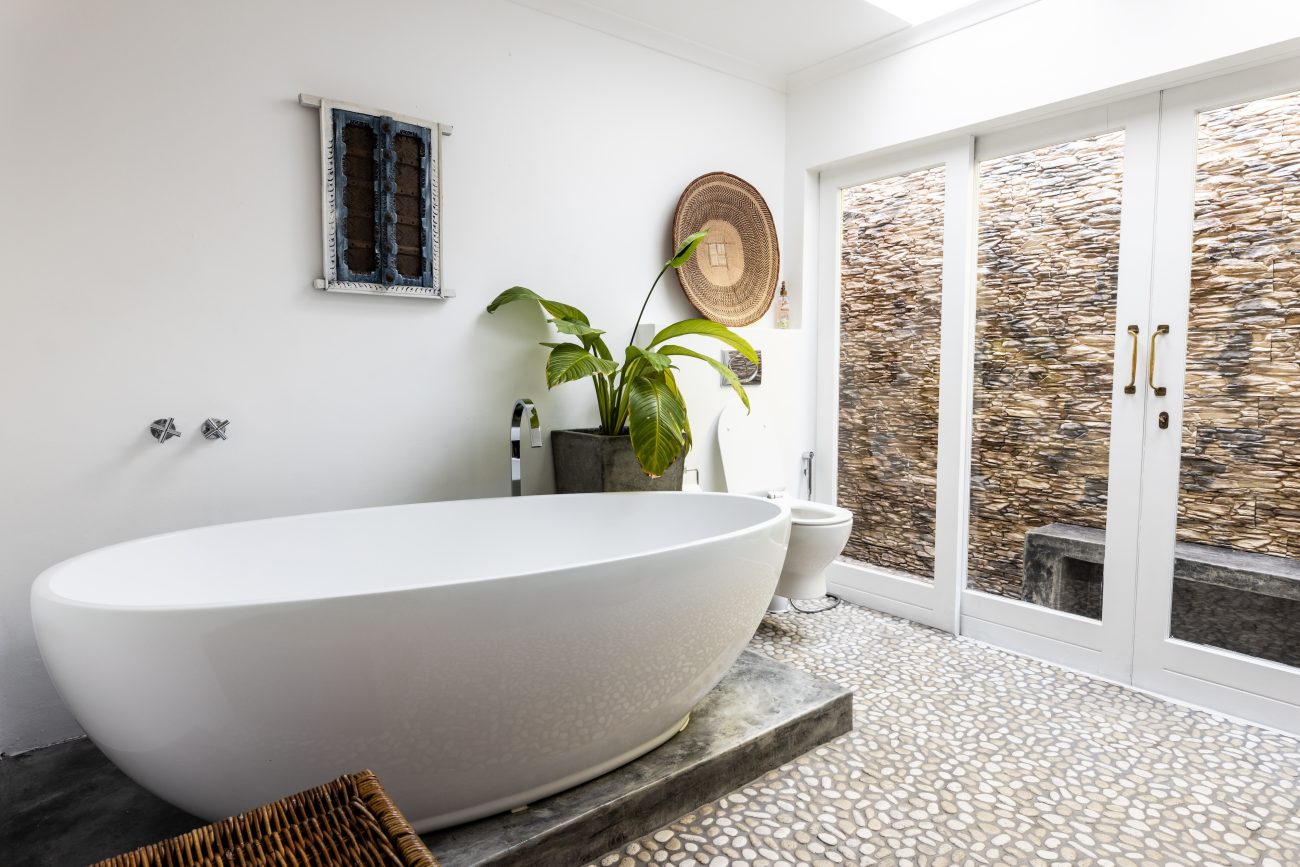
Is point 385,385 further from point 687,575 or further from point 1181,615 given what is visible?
point 1181,615

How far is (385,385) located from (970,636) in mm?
2342

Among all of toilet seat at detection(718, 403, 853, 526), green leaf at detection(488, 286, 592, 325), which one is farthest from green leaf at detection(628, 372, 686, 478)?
toilet seat at detection(718, 403, 853, 526)

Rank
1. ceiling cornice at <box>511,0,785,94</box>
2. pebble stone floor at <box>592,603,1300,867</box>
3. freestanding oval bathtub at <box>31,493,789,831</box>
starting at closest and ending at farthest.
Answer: freestanding oval bathtub at <box>31,493,789,831</box> < pebble stone floor at <box>592,603,1300,867</box> < ceiling cornice at <box>511,0,785,94</box>

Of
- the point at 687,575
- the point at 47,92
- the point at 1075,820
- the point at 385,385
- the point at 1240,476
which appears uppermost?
the point at 47,92

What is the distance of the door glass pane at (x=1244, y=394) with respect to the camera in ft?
6.97

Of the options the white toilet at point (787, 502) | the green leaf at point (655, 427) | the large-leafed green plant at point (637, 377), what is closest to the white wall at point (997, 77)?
the white toilet at point (787, 502)

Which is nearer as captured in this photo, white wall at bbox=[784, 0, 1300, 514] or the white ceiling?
white wall at bbox=[784, 0, 1300, 514]

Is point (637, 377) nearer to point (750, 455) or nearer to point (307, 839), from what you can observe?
point (750, 455)

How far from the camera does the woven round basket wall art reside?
3.05 meters

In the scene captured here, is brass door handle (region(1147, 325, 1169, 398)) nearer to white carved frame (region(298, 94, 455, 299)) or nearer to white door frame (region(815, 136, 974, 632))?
white door frame (region(815, 136, 974, 632))

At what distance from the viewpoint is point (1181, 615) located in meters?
2.32

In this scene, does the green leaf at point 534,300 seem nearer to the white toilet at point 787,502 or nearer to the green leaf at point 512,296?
the green leaf at point 512,296

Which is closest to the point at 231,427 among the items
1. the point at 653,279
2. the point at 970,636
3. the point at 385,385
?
the point at 385,385

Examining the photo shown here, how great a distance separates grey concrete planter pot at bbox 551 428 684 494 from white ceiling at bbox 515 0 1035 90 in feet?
4.97
